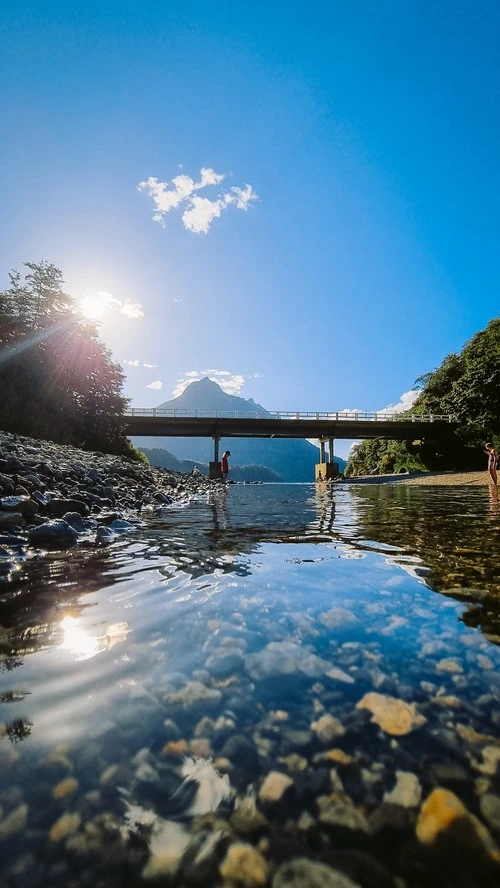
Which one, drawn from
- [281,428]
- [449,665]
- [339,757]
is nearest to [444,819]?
[339,757]

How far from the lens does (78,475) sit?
10.6m

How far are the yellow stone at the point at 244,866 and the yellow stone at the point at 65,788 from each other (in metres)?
0.57

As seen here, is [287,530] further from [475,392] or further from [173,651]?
[475,392]

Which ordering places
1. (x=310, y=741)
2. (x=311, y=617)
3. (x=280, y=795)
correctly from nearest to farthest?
(x=280, y=795), (x=310, y=741), (x=311, y=617)

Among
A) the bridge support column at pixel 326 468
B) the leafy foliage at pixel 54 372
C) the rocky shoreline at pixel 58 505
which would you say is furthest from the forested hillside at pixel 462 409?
the rocky shoreline at pixel 58 505

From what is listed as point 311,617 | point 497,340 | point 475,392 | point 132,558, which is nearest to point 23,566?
point 132,558

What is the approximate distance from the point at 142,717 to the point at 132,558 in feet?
10.8

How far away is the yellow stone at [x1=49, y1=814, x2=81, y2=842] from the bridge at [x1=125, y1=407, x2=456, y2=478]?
173 feet

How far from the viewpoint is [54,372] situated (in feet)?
85.1

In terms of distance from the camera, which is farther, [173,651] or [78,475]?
[78,475]

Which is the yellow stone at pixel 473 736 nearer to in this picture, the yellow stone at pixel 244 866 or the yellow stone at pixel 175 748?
the yellow stone at pixel 244 866

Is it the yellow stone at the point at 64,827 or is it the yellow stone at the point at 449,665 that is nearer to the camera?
the yellow stone at the point at 64,827

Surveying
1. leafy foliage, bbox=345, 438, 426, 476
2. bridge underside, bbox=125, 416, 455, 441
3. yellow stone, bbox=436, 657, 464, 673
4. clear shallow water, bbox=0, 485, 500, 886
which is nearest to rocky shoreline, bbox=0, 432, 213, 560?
clear shallow water, bbox=0, 485, 500, 886

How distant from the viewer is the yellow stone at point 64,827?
44.2 inches
